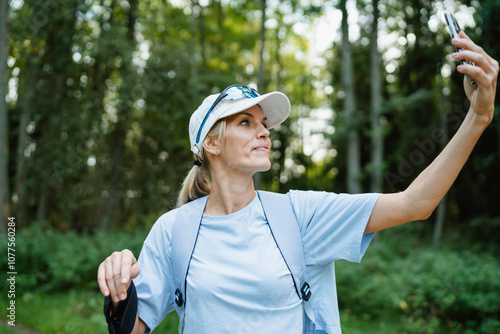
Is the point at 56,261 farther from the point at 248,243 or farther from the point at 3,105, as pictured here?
the point at 248,243

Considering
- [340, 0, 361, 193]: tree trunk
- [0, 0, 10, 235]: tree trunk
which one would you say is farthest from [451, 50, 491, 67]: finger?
[340, 0, 361, 193]: tree trunk

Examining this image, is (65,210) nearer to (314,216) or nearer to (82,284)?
(82,284)

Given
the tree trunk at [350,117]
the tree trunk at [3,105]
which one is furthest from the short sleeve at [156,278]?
the tree trunk at [350,117]

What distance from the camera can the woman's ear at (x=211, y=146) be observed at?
2138 millimetres

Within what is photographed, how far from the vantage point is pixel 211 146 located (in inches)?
85.0

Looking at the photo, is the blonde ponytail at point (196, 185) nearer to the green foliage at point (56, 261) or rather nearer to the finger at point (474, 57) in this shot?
the finger at point (474, 57)

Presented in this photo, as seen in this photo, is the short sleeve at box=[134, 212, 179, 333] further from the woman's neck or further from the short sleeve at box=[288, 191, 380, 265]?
the short sleeve at box=[288, 191, 380, 265]

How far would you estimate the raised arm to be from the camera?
1451 millimetres

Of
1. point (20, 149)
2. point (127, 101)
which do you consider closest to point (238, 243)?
point (127, 101)

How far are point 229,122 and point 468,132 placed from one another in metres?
1.04

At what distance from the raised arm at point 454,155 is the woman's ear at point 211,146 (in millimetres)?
807

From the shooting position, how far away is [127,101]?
12.2m

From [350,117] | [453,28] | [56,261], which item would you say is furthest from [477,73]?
[350,117]

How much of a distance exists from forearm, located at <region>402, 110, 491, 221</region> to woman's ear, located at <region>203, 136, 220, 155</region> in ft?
2.98
